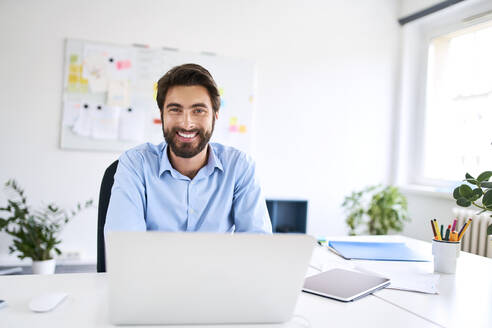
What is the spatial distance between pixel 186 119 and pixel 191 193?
0.27m

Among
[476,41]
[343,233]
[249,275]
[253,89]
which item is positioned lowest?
[343,233]

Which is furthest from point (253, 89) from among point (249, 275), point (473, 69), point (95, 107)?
point (249, 275)

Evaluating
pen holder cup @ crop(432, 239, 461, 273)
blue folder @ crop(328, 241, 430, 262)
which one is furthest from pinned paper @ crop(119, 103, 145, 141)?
pen holder cup @ crop(432, 239, 461, 273)

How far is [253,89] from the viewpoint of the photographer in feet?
11.3

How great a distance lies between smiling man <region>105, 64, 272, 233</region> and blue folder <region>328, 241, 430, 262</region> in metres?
0.29

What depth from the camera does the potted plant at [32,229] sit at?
2.77m

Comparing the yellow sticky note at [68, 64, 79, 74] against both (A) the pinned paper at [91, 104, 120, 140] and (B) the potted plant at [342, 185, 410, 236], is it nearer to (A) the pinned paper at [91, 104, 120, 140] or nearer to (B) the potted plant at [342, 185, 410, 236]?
(A) the pinned paper at [91, 104, 120, 140]

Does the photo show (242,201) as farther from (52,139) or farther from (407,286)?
(52,139)

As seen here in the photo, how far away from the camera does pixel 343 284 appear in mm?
1075

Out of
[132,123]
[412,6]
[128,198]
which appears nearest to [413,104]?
[412,6]

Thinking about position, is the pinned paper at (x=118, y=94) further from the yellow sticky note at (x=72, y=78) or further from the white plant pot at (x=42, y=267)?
the white plant pot at (x=42, y=267)

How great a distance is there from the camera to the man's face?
1438 mm

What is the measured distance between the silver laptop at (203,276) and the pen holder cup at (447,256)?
733 millimetres

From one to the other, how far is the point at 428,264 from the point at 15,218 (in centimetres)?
261
